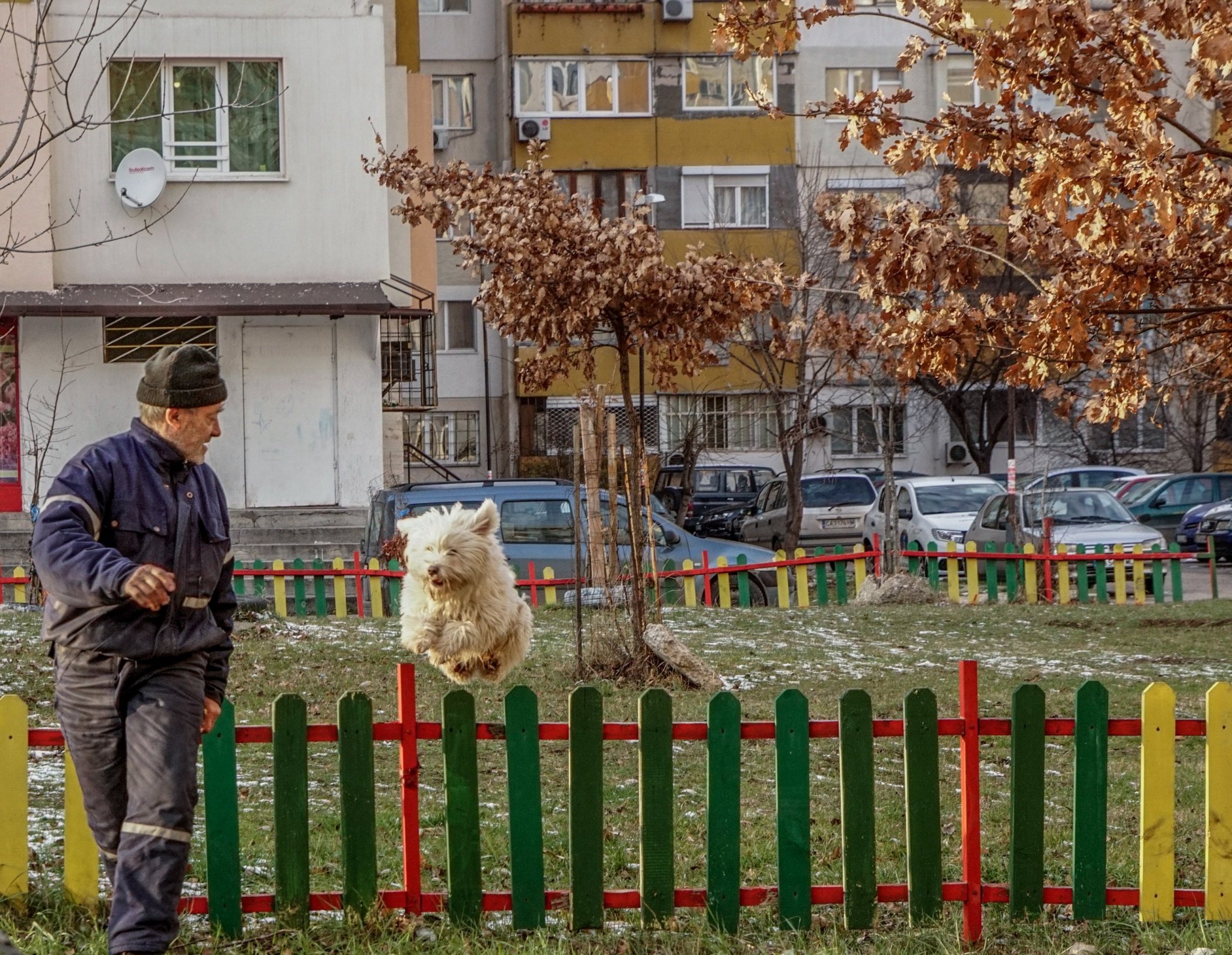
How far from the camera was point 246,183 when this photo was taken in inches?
876

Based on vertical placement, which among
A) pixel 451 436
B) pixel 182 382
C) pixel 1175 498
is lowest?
pixel 1175 498

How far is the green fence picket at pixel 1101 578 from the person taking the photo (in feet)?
63.2

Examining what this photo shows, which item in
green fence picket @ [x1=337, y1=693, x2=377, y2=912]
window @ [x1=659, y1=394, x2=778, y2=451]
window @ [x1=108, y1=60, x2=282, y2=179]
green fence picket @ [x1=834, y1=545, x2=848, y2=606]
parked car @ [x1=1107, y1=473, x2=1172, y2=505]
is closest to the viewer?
green fence picket @ [x1=337, y1=693, x2=377, y2=912]

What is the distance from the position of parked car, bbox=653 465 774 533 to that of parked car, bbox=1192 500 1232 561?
356 inches

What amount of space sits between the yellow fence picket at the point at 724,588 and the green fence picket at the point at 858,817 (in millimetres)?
11712

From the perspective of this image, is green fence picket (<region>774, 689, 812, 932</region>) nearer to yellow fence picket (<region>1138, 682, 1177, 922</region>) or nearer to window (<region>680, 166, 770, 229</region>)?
yellow fence picket (<region>1138, 682, 1177, 922</region>)

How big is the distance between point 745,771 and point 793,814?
275 centimetres

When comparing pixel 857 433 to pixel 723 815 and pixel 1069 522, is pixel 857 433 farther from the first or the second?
pixel 723 815

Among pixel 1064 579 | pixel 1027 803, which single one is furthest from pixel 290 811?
pixel 1064 579

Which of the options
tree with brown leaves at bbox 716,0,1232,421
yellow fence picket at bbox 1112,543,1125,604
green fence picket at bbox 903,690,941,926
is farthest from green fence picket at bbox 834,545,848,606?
green fence picket at bbox 903,690,941,926

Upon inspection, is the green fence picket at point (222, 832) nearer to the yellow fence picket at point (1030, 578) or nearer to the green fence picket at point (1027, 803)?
the green fence picket at point (1027, 803)

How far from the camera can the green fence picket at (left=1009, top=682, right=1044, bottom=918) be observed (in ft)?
19.1

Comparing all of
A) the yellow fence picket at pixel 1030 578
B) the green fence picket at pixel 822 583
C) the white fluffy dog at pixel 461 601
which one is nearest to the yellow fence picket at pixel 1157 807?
the white fluffy dog at pixel 461 601

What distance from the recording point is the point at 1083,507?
23016mm
